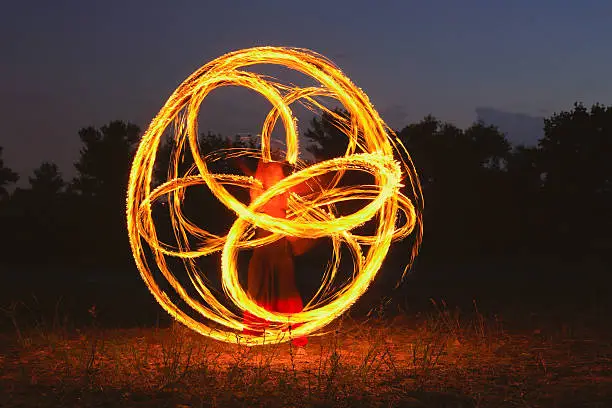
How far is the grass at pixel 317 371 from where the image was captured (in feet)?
16.5

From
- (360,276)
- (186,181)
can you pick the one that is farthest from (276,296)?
(186,181)

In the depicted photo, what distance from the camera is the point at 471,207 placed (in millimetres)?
23188

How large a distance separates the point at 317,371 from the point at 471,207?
1787cm

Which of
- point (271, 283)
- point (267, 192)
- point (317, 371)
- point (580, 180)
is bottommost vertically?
point (317, 371)

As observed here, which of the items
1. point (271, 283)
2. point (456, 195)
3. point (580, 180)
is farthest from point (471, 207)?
point (271, 283)

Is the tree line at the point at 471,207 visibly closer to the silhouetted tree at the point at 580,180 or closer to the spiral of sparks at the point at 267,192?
the silhouetted tree at the point at 580,180

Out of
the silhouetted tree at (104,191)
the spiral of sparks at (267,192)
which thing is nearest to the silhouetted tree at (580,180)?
the silhouetted tree at (104,191)

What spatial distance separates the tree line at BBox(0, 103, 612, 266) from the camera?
21.4 meters

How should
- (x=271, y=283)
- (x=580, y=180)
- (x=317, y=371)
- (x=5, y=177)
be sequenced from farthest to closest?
1. (x=5, y=177)
2. (x=580, y=180)
3. (x=271, y=283)
4. (x=317, y=371)

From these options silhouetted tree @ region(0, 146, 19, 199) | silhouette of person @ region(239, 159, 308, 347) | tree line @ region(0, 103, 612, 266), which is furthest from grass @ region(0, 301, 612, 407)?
silhouetted tree @ region(0, 146, 19, 199)

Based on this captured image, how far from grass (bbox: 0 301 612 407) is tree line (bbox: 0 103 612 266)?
43.3 feet

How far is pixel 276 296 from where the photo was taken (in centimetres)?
721

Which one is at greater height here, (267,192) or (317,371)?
(267,192)

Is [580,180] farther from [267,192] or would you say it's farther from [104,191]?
[267,192]
